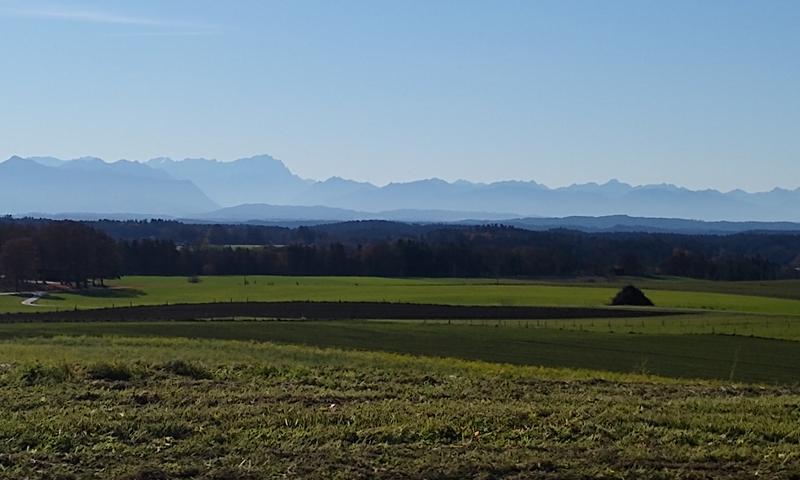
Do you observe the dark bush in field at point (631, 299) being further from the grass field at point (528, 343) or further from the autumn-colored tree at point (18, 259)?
the autumn-colored tree at point (18, 259)

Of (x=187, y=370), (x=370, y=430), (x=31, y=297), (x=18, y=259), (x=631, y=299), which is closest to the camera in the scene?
(x=370, y=430)

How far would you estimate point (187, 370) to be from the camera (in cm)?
1431

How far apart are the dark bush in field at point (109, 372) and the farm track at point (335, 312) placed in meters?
37.4

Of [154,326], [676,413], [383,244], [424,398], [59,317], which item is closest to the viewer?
[676,413]

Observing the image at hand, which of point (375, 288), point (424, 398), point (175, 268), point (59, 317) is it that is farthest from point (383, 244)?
point (424, 398)

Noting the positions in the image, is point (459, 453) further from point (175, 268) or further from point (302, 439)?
point (175, 268)

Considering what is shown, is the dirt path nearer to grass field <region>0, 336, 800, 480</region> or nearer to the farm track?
the farm track

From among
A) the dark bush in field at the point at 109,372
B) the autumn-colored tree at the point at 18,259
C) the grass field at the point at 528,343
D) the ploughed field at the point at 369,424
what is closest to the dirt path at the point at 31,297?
the autumn-colored tree at the point at 18,259

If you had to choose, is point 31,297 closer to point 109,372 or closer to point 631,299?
point 631,299

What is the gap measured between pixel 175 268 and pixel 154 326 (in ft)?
258

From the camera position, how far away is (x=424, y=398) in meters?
11.9

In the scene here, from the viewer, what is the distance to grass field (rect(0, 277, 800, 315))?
70.4 meters

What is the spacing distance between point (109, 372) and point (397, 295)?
64863 mm

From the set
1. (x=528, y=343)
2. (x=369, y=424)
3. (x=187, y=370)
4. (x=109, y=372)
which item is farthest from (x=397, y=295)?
(x=369, y=424)
